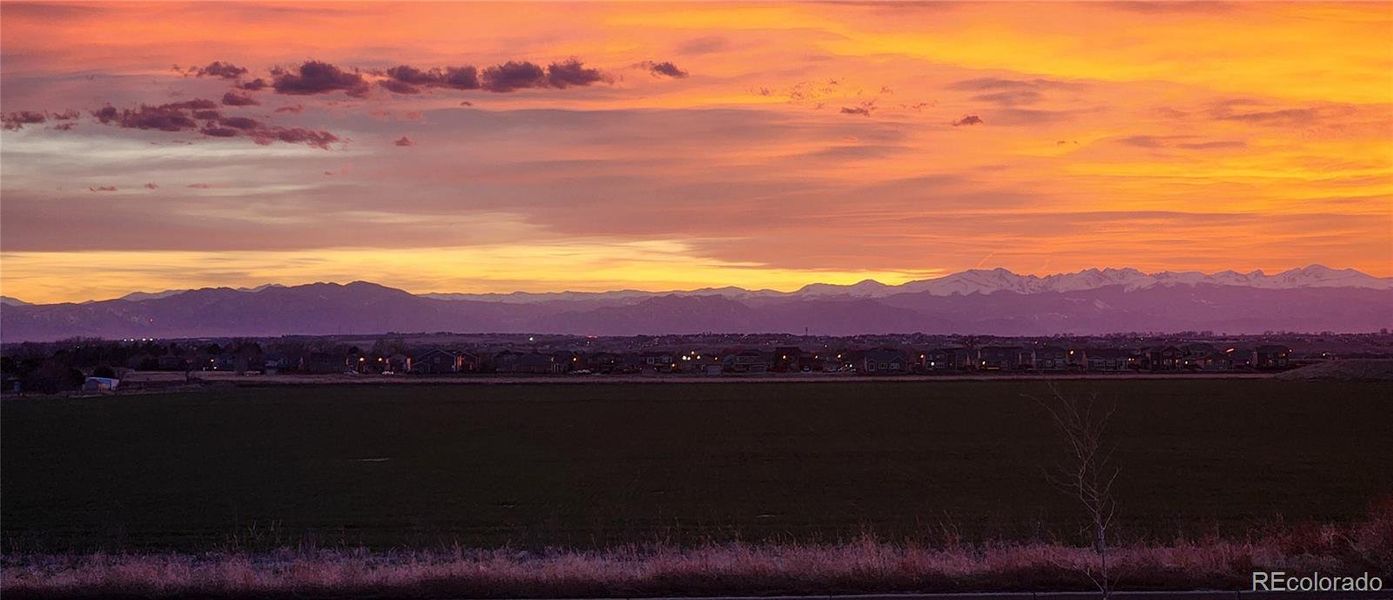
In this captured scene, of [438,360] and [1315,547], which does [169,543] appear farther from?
[438,360]

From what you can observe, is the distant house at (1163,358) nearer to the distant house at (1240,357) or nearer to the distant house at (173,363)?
the distant house at (1240,357)

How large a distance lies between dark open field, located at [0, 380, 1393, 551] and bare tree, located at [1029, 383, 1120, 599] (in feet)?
2.31

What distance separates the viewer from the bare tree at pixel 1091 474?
15.3 m

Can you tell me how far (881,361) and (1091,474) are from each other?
131603 millimetres

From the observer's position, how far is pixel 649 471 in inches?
1603

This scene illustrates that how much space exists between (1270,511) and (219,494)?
29.3 metres

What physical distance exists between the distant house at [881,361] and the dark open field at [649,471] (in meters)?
80.1

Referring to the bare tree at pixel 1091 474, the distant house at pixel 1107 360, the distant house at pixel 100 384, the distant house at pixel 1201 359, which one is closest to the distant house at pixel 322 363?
the distant house at pixel 100 384

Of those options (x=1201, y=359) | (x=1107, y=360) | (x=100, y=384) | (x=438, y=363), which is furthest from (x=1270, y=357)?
(x=100, y=384)

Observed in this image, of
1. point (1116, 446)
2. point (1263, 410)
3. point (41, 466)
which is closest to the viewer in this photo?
point (41, 466)

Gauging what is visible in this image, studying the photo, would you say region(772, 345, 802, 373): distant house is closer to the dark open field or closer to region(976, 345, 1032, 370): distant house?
region(976, 345, 1032, 370): distant house

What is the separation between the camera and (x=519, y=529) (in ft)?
89.8

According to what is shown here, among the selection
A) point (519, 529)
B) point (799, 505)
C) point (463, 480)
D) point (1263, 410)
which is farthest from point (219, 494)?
point (1263, 410)

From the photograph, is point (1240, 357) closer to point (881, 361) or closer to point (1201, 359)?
point (1201, 359)
